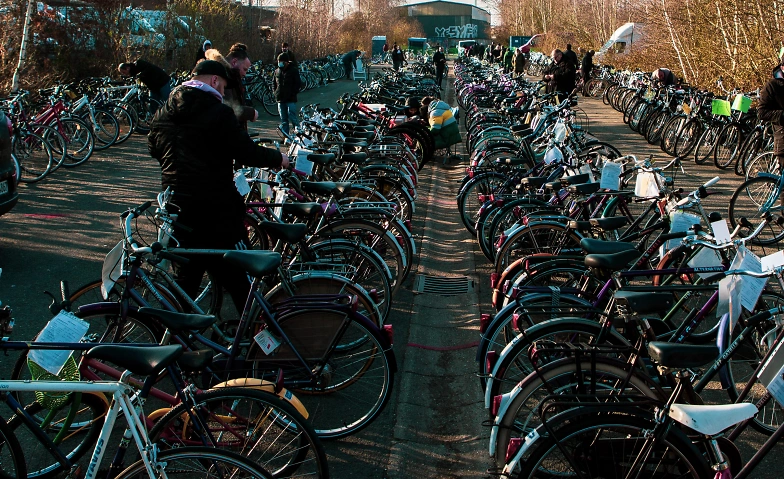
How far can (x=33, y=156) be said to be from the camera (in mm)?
9328

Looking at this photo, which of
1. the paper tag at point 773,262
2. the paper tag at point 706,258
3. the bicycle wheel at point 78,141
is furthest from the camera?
the bicycle wheel at point 78,141

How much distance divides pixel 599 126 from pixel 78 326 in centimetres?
1484

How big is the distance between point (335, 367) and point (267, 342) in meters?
0.60

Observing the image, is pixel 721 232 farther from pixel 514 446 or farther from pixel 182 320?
pixel 182 320

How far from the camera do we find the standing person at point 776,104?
23.7 feet

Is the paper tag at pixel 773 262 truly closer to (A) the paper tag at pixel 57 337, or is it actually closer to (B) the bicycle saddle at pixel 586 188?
(B) the bicycle saddle at pixel 586 188

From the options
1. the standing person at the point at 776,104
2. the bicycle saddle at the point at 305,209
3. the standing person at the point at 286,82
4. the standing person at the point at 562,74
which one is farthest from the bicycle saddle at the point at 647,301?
the standing person at the point at 562,74

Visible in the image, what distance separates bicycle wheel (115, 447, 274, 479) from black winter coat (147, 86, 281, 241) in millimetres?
1984

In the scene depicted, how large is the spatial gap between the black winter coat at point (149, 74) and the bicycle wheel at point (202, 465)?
10590mm

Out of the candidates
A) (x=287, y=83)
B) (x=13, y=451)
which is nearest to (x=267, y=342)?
(x=13, y=451)

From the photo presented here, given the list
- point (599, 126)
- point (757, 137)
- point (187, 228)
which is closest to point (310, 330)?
point (187, 228)

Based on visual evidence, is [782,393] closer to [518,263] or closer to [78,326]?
[518,263]

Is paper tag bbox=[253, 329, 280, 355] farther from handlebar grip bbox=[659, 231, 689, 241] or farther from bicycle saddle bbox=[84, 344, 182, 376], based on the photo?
handlebar grip bbox=[659, 231, 689, 241]

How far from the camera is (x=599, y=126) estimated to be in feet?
52.0
